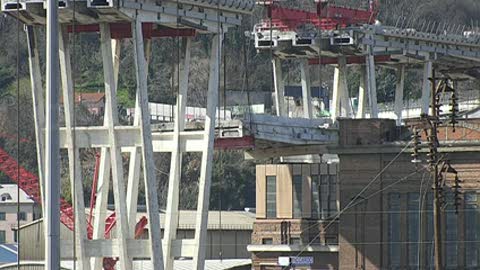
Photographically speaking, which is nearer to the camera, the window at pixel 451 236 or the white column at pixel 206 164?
the white column at pixel 206 164

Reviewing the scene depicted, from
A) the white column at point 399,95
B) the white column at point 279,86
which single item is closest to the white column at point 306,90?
the white column at point 279,86

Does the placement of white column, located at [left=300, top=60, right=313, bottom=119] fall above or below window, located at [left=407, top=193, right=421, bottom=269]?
above

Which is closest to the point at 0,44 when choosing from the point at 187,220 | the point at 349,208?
the point at 187,220

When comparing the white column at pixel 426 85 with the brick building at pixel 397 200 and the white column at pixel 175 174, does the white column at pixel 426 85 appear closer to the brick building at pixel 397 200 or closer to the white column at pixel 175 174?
the brick building at pixel 397 200

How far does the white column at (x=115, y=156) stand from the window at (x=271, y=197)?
2367 cm

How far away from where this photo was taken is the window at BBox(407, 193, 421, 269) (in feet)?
335

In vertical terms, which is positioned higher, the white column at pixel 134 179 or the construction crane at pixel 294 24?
the construction crane at pixel 294 24

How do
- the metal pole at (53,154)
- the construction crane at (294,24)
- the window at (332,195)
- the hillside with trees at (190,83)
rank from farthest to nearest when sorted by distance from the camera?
the hillside with trees at (190,83), the window at (332,195), the construction crane at (294,24), the metal pole at (53,154)

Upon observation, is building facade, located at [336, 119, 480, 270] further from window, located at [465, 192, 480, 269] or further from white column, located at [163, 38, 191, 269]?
white column, located at [163, 38, 191, 269]

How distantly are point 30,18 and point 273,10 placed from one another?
68.6 ft

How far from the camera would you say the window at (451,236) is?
101562 millimetres

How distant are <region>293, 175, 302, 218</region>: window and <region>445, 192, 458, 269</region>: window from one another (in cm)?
1244

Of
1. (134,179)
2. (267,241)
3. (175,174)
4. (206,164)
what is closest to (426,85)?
(267,241)

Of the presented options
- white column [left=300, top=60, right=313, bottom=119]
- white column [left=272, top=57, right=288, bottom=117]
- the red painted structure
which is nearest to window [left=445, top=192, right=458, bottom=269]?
white column [left=300, top=60, right=313, bottom=119]
